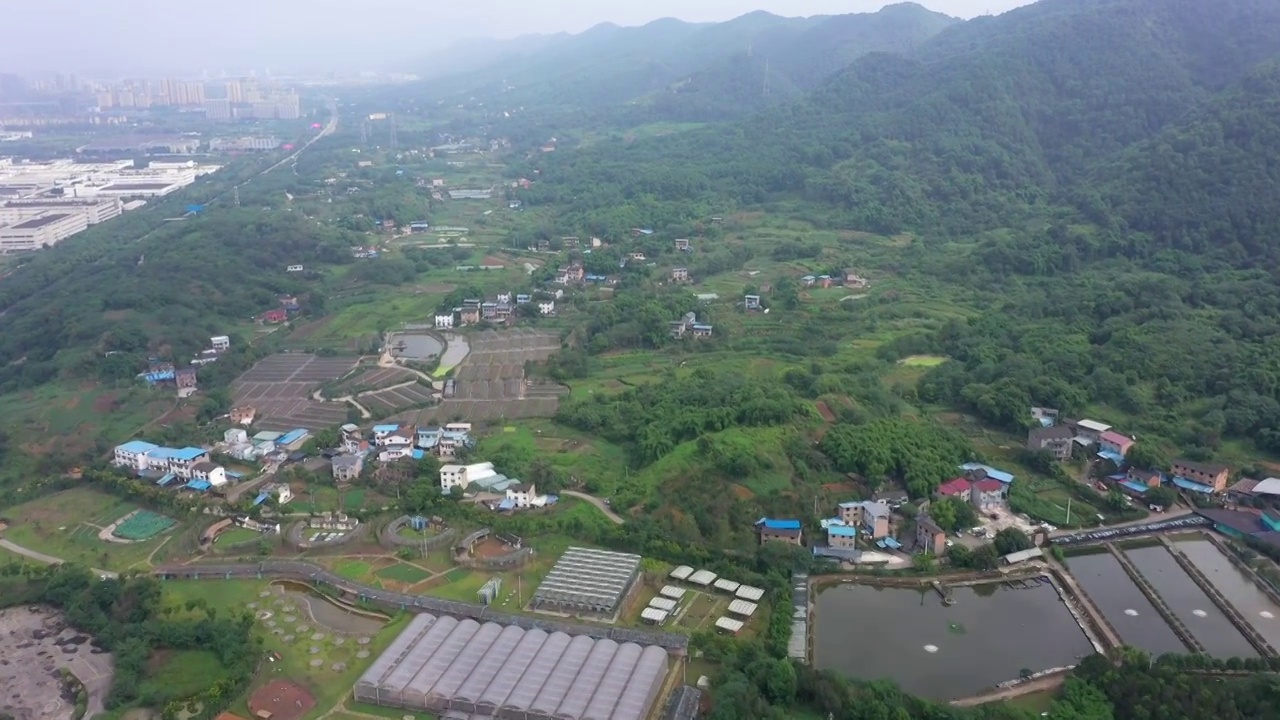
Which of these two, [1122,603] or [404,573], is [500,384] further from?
[1122,603]

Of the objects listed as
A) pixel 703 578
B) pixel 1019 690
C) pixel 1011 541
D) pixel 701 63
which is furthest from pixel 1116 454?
pixel 701 63

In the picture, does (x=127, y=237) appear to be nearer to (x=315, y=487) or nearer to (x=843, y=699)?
(x=315, y=487)

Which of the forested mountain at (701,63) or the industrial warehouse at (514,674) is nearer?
the industrial warehouse at (514,674)

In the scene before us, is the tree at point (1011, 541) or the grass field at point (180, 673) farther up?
the tree at point (1011, 541)

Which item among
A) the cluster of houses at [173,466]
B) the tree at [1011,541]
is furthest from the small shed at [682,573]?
the cluster of houses at [173,466]

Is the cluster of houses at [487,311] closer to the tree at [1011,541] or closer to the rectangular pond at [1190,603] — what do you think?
the tree at [1011,541]

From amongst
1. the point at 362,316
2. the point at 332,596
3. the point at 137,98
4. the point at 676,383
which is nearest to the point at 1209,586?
the point at 676,383
